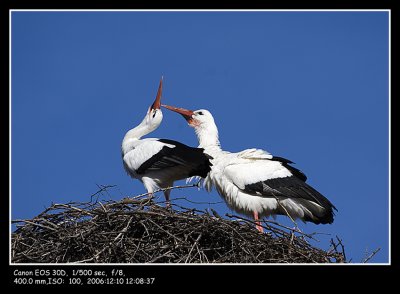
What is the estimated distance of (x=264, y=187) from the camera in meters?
10.4

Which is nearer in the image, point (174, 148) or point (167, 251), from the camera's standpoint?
point (167, 251)

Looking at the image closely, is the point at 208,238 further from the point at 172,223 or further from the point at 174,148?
the point at 174,148

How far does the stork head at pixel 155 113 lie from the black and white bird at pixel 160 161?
19 cm

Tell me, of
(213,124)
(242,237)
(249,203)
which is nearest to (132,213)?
(242,237)

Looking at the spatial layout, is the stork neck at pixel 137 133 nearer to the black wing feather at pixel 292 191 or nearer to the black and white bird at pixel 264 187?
the black and white bird at pixel 264 187

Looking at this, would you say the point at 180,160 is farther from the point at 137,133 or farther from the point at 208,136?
the point at 208,136

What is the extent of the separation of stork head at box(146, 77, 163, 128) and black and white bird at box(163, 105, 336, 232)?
743mm

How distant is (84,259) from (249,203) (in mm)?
2329

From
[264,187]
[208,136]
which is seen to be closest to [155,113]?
[208,136]

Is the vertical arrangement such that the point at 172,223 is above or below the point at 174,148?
below

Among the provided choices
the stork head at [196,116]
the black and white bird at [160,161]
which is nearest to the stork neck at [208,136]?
the stork head at [196,116]
